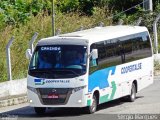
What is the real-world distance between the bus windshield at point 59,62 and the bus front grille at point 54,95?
428 millimetres

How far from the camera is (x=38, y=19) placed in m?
34.4

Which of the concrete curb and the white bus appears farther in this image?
the concrete curb

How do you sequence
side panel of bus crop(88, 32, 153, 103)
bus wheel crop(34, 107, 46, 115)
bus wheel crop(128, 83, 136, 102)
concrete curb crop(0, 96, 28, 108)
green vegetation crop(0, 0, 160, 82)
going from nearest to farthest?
bus wheel crop(34, 107, 46, 115) < side panel of bus crop(88, 32, 153, 103) < bus wheel crop(128, 83, 136, 102) < concrete curb crop(0, 96, 28, 108) < green vegetation crop(0, 0, 160, 82)

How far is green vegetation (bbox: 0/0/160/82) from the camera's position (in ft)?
93.1

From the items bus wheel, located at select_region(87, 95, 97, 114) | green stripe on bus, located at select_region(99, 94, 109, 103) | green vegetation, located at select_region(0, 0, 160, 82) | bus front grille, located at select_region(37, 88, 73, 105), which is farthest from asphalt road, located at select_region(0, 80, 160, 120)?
green vegetation, located at select_region(0, 0, 160, 82)

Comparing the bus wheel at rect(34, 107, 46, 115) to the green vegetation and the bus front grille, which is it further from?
the green vegetation

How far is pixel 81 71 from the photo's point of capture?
794 inches

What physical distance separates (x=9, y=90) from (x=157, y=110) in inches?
281

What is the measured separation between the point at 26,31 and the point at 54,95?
42.3 feet

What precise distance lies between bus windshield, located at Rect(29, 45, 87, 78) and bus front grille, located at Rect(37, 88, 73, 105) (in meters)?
0.43

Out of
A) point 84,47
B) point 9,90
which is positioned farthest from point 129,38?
point 9,90

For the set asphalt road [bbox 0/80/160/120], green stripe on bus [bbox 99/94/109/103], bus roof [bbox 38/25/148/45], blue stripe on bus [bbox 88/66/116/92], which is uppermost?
bus roof [bbox 38/25/148/45]

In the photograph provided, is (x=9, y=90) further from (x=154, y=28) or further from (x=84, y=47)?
(x=154, y=28)

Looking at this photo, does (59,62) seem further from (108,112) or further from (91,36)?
(108,112)
